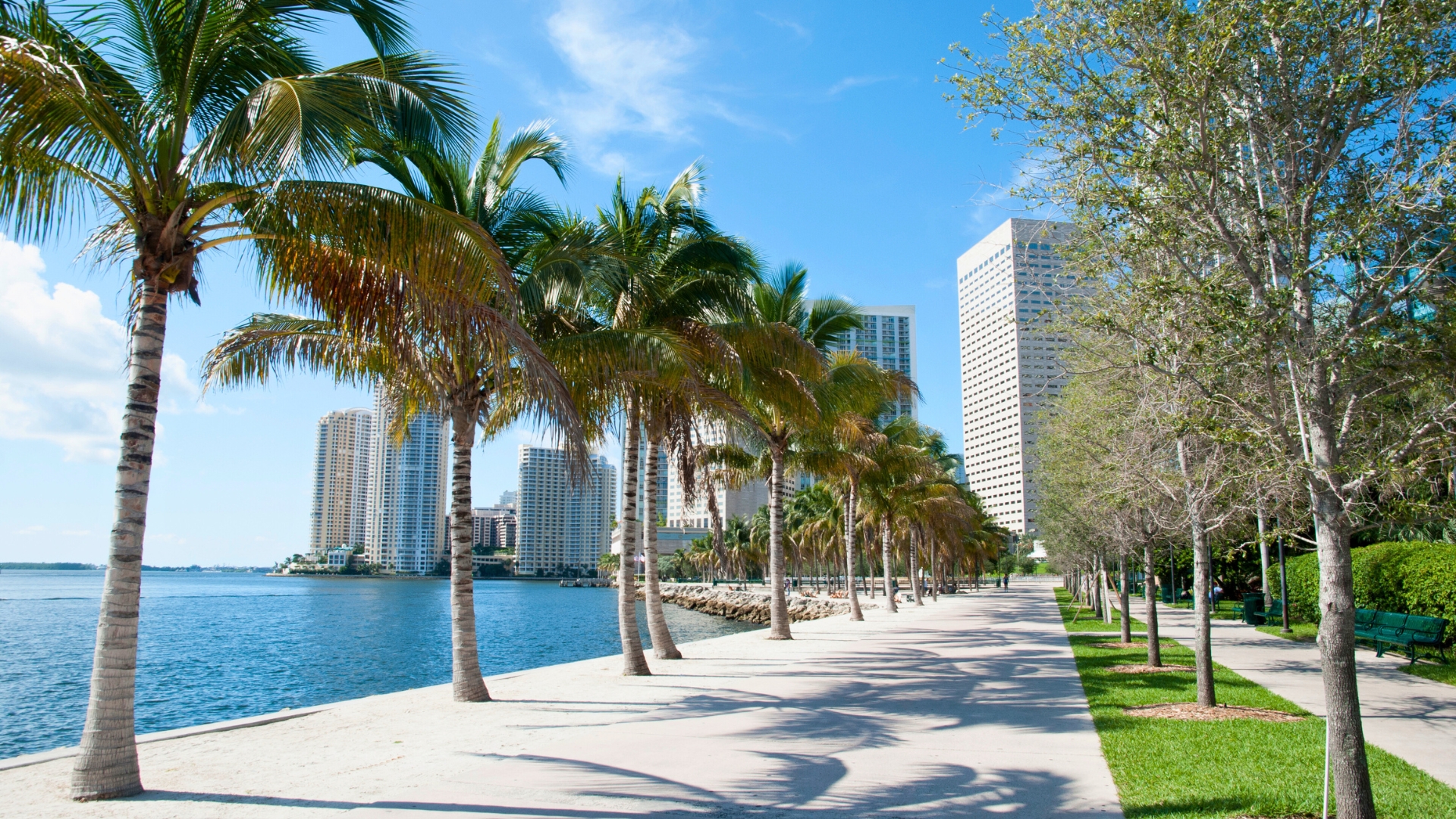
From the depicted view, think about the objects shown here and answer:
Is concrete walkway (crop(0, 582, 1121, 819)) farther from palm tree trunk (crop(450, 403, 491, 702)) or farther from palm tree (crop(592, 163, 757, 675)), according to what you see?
palm tree (crop(592, 163, 757, 675))

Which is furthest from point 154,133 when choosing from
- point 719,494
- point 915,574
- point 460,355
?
point 719,494

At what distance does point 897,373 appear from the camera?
23.1 metres

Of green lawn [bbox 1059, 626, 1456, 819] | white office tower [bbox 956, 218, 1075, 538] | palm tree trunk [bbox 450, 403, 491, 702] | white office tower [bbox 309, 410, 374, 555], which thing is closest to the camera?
green lawn [bbox 1059, 626, 1456, 819]

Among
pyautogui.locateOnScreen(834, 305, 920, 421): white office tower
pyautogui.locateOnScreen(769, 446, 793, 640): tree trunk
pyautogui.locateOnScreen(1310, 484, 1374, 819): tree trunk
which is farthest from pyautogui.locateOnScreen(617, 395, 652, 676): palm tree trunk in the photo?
pyautogui.locateOnScreen(834, 305, 920, 421): white office tower

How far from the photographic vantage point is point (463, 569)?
11.2m

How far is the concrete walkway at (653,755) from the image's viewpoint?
20.2ft

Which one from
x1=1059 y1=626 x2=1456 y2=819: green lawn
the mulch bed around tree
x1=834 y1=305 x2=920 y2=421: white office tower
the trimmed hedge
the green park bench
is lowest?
the mulch bed around tree

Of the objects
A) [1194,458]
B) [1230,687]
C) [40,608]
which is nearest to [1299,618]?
[1230,687]

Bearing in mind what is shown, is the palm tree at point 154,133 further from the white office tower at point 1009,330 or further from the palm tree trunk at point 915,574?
the palm tree trunk at point 915,574

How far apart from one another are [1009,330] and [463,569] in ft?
25.5

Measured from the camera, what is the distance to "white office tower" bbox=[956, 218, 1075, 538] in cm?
796

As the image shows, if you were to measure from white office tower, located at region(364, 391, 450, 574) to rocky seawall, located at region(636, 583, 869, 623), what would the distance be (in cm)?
5208

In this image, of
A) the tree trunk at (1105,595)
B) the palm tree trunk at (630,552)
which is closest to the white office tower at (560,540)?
the tree trunk at (1105,595)

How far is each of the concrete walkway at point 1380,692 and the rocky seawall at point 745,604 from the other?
79.1ft
